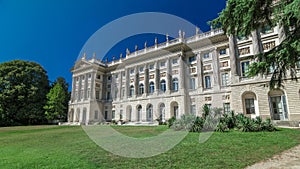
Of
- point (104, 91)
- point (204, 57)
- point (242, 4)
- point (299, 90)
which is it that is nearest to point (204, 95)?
point (204, 57)

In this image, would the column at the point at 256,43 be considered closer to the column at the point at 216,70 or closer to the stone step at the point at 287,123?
the column at the point at 216,70

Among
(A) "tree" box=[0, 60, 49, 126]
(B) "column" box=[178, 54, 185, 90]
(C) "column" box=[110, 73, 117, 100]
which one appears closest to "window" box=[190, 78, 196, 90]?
(B) "column" box=[178, 54, 185, 90]

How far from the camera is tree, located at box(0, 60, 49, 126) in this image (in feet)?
104

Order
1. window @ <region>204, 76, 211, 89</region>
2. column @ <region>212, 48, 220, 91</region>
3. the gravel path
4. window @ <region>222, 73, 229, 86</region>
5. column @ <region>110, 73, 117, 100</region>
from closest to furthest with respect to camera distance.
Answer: the gravel path → window @ <region>222, 73, 229, 86</region> → column @ <region>212, 48, 220, 91</region> → window @ <region>204, 76, 211, 89</region> → column @ <region>110, 73, 117, 100</region>

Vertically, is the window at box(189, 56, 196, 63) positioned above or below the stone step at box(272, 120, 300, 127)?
above

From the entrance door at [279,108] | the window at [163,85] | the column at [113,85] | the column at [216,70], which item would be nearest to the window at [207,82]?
the column at [216,70]

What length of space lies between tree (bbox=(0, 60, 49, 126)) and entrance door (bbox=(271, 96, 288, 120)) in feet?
132

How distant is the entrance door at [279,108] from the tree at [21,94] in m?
40.2

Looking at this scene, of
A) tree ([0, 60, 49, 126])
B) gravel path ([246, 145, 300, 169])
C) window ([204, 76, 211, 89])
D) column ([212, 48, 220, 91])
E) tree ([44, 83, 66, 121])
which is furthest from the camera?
→ tree ([44, 83, 66, 121])

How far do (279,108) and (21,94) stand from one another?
42772 millimetres

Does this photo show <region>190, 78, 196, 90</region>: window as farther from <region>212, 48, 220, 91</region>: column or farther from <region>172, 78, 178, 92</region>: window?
<region>212, 48, 220, 91</region>: column

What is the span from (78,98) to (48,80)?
35.4ft

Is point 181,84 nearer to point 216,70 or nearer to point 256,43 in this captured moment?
point 216,70

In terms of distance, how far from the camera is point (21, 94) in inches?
1302
